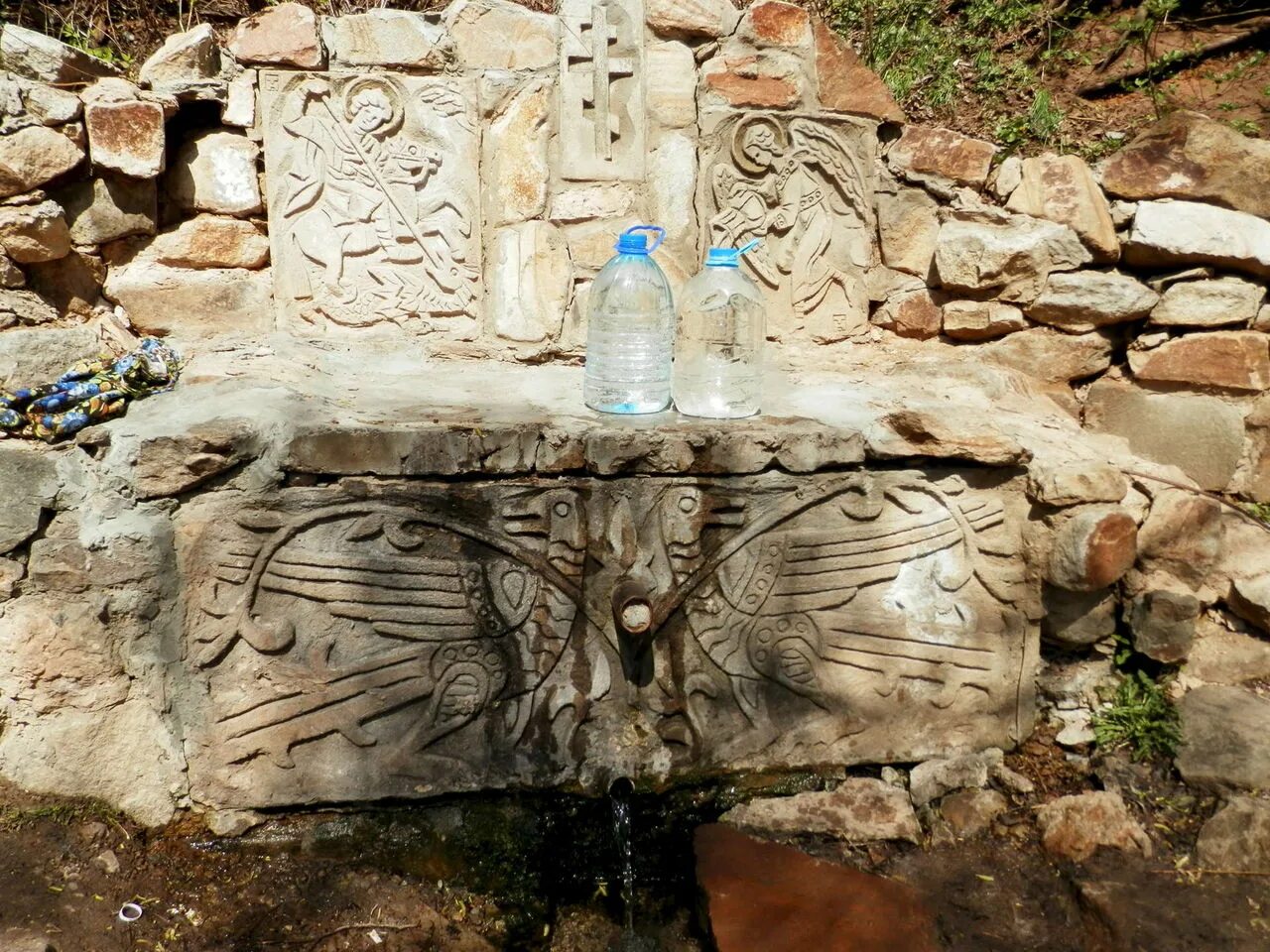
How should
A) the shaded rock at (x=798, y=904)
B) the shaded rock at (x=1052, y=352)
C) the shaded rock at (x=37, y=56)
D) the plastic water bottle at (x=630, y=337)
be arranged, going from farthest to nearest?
the shaded rock at (x=1052, y=352) → the shaded rock at (x=37, y=56) → the plastic water bottle at (x=630, y=337) → the shaded rock at (x=798, y=904)

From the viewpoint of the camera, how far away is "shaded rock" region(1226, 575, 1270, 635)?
9.59ft

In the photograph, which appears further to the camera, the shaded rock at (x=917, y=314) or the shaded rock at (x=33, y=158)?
the shaded rock at (x=917, y=314)

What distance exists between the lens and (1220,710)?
281cm

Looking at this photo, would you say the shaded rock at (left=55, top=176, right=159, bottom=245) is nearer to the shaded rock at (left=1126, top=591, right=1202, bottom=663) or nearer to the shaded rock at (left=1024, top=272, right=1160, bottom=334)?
the shaded rock at (left=1024, top=272, right=1160, bottom=334)

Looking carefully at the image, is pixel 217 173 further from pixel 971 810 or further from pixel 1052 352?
pixel 971 810

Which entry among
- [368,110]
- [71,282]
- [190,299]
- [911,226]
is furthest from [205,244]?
[911,226]

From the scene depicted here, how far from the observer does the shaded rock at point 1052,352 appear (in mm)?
3439

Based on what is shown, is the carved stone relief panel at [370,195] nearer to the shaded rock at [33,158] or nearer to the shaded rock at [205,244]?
the shaded rock at [205,244]

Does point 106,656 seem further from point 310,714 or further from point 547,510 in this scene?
point 547,510

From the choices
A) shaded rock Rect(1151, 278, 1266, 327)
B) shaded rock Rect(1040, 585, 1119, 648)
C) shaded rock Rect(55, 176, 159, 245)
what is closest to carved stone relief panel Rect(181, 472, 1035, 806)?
shaded rock Rect(1040, 585, 1119, 648)

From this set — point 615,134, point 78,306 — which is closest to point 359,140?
point 615,134

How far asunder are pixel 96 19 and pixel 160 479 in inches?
86.0

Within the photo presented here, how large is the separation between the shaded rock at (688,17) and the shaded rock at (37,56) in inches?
69.6

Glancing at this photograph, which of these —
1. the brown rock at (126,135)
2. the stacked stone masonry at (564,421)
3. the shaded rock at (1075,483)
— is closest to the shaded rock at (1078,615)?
the stacked stone masonry at (564,421)
